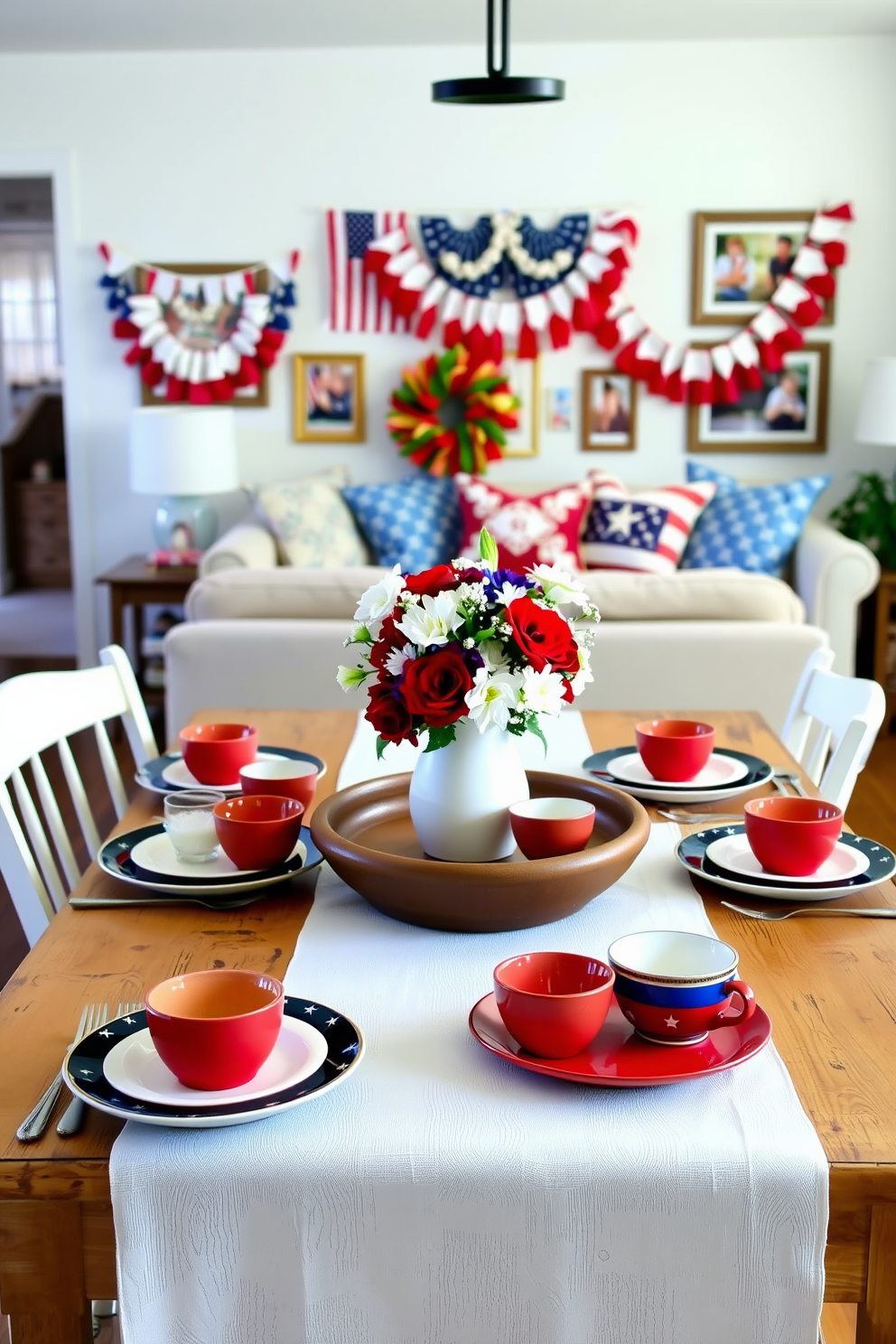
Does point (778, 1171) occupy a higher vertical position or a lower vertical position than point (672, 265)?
lower

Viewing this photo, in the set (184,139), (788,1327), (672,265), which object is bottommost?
(788,1327)

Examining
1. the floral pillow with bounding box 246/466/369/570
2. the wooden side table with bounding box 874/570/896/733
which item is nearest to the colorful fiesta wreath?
the floral pillow with bounding box 246/466/369/570

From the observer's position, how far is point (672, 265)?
208 inches

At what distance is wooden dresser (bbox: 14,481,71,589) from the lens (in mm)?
8180

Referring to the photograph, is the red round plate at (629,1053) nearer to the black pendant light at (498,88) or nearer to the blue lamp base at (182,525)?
the black pendant light at (498,88)

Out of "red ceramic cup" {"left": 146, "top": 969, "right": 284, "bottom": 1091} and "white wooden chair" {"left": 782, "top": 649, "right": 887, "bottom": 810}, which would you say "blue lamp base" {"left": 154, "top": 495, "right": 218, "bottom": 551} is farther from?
"red ceramic cup" {"left": 146, "top": 969, "right": 284, "bottom": 1091}

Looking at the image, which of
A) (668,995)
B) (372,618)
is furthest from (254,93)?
(668,995)

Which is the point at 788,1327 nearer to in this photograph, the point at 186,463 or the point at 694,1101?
the point at 694,1101

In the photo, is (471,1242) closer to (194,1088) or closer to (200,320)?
Result: (194,1088)

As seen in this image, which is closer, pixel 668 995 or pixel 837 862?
pixel 668 995

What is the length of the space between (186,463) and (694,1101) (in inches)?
163

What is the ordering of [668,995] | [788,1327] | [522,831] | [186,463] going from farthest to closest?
[186,463], [522,831], [668,995], [788,1327]

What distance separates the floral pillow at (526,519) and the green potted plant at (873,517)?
1.07m

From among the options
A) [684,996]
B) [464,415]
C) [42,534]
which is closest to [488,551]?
[684,996]
